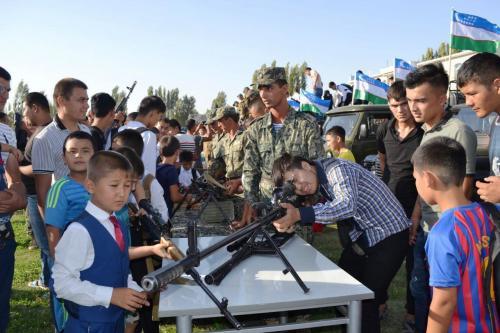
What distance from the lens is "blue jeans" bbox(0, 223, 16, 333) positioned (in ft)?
9.22

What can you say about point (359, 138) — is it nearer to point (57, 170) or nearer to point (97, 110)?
point (97, 110)

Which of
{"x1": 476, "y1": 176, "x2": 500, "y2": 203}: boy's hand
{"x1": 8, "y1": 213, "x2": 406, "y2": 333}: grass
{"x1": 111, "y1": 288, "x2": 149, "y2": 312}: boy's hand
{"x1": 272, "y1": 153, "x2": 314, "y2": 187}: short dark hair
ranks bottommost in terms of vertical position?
{"x1": 8, "y1": 213, "x2": 406, "y2": 333}: grass

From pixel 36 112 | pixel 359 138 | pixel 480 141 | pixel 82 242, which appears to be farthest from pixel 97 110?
pixel 359 138

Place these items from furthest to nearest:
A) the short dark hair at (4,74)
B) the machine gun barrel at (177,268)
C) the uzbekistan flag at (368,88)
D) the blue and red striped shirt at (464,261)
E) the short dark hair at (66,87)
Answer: the uzbekistan flag at (368,88), the short dark hair at (66,87), the short dark hair at (4,74), the blue and red striped shirt at (464,261), the machine gun barrel at (177,268)

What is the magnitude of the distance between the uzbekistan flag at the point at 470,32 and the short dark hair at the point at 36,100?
10007 millimetres

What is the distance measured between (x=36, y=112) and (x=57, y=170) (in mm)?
2506

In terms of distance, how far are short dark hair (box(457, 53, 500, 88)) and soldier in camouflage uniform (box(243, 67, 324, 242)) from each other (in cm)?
136

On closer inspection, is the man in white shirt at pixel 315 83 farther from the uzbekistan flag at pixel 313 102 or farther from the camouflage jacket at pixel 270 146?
the camouflage jacket at pixel 270 146

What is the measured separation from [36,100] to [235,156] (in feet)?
9.12

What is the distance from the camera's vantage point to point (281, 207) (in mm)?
2246

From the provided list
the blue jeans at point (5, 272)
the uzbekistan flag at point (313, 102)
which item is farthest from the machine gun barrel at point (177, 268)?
the uzbekistan flag at point (313, 102)

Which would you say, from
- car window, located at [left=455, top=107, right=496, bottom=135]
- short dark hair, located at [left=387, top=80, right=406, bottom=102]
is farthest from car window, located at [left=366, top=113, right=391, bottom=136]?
short dark hair, located at [left=387, top=80, right=406, bottom=102]

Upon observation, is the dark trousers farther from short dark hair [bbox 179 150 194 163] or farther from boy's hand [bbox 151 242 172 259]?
short dark hair [bbox 179 150 194 163]

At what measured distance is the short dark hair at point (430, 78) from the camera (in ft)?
10.2
